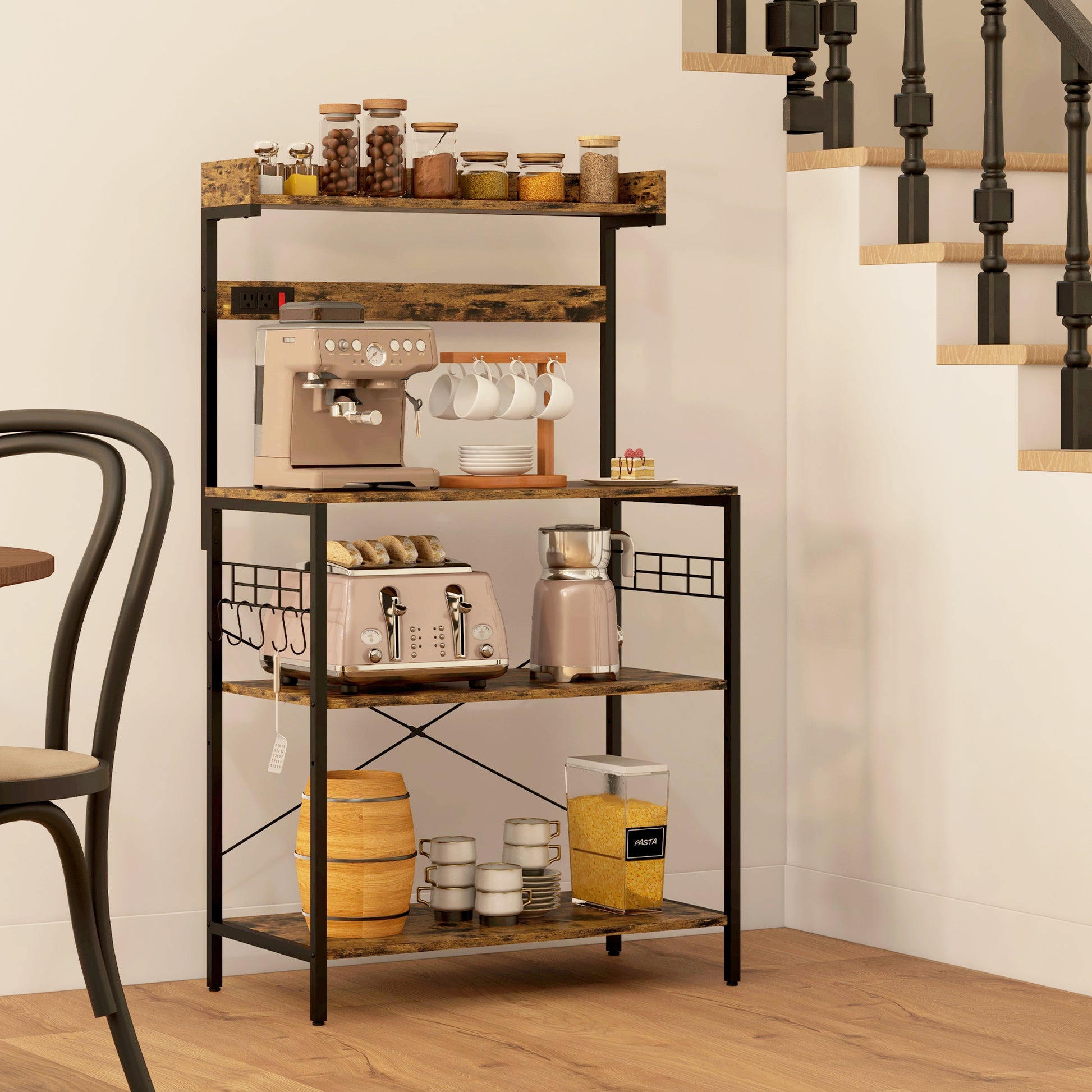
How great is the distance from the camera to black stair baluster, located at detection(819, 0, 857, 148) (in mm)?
4000

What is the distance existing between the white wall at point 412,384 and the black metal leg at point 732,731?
0.44 meters

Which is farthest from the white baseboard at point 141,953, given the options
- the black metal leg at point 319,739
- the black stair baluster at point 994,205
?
the black stair baluster at point 994,205

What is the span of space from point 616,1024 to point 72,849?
49.2 inches

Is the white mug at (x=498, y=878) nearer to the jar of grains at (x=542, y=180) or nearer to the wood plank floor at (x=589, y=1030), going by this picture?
the wood plank floor at (x=589, y=1030)

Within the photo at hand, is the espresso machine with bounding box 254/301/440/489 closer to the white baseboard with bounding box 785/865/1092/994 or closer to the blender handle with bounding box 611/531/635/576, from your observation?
the blender handle with bounding box 611/531/635/576

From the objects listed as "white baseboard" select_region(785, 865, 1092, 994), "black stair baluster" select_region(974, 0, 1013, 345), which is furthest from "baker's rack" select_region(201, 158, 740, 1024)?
"black stair baluster" select_region(974, 0, 1013, 345)

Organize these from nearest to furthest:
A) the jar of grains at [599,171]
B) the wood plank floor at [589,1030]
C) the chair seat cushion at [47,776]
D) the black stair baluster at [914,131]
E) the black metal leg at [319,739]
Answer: the chair seat cushion at [47,776] → the wood plank floor at [589,1030] → the black metal leg at [319,739] → the jar of grains at [599,171] → the black stair baluster at [914,131]

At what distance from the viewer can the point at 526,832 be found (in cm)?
363

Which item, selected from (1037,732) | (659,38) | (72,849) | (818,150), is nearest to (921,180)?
(818,150)

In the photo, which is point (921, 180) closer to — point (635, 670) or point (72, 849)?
point (635, 670)

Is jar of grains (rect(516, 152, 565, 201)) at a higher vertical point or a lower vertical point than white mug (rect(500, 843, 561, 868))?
higher

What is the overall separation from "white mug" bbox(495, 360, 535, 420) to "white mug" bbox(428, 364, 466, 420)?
0.08 meters

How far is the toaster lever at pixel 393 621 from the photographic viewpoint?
3.33 meters

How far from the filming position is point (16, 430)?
8.43 ft
